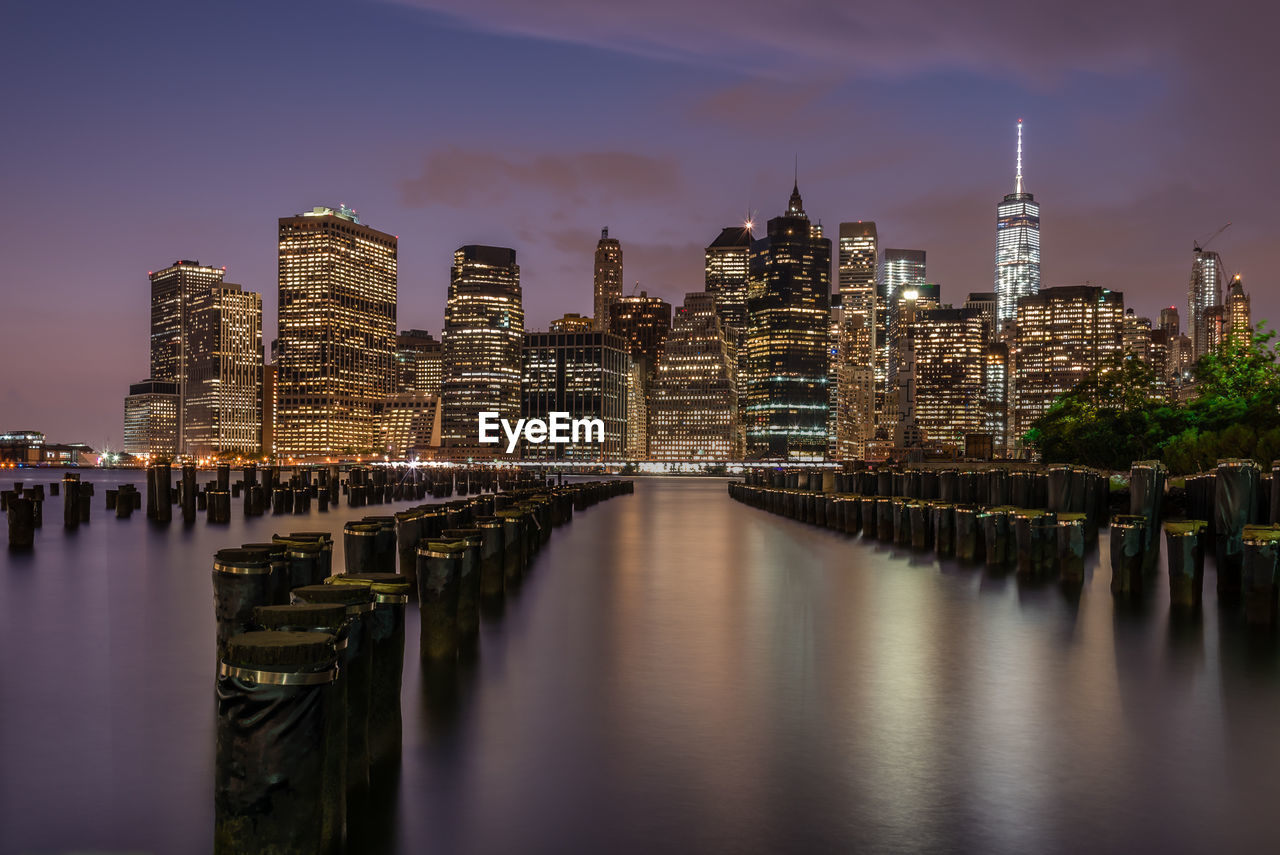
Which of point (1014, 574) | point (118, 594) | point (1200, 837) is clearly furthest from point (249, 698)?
point (1014, 574)

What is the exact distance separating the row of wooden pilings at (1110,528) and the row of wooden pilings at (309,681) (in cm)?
1302

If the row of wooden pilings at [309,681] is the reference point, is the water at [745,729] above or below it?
below

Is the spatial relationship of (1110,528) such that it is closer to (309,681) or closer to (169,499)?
(309,681)

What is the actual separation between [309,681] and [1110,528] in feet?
75.2

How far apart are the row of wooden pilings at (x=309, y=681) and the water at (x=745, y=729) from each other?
2.46 ft

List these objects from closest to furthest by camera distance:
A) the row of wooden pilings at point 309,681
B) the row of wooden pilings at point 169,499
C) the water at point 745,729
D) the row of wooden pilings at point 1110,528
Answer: the row of wooden pilings at point 309,681 → the water at point 745,729 → the row of wooden pilings at point 1110,528 → the row of wooden pilings at point 169,499

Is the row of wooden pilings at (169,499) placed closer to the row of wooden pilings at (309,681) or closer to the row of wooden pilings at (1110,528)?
the row of wooden pilings at (309,681)

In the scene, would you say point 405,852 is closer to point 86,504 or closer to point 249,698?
point 249,698

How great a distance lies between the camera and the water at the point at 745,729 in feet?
26.6

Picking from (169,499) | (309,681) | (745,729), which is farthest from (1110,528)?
(169,499)

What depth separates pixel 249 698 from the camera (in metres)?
5.98

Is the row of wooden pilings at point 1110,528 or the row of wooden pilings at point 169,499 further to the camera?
the row of wooden pilings at point 169,499

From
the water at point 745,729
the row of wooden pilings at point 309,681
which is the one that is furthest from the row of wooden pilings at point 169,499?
the row of wooden pilings at point 309,681

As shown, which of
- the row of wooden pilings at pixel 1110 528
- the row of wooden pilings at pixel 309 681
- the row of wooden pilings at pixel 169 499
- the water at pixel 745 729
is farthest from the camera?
the row of wooden pilings at pixel 169 499
